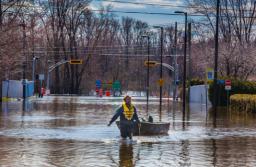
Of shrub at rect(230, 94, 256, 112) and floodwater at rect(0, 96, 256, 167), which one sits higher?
shrub at rect(230, 94, 256, 112)

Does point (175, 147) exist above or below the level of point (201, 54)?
below

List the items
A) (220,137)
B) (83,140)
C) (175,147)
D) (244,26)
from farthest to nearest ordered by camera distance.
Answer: (244,26) < (220,137) < (83,140) < (175,147)

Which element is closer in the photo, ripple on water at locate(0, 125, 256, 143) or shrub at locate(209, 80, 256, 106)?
ripple on water at locate(0, 125, 256, 143)

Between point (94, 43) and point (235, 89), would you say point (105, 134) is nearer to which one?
point (235, 89)

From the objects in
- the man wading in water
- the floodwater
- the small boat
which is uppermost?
the man wading in water

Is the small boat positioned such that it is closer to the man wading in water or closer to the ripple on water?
the ripple on water

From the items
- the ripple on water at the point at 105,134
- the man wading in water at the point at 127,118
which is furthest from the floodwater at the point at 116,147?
the man wading in water at the point at 127,118

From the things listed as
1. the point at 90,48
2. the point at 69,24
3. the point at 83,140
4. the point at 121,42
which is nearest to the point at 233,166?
the point at 83,140

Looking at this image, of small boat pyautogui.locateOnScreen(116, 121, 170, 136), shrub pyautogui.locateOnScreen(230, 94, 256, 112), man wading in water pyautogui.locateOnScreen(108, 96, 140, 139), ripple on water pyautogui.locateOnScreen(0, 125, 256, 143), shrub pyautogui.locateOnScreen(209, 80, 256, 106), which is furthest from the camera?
shrub pyautogui.locateOnScreen(209, 80, 256, 106)

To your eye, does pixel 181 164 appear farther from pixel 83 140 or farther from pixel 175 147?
pixel 83 140

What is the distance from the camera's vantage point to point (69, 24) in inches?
4301

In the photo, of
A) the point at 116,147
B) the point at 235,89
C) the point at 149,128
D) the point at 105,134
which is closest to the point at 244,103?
the point at 235,89

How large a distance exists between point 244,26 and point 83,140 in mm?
62457

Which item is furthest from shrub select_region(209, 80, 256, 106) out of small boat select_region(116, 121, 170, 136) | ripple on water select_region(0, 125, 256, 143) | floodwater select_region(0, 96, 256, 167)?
small boat select_region(116, 121, 170, 136)
